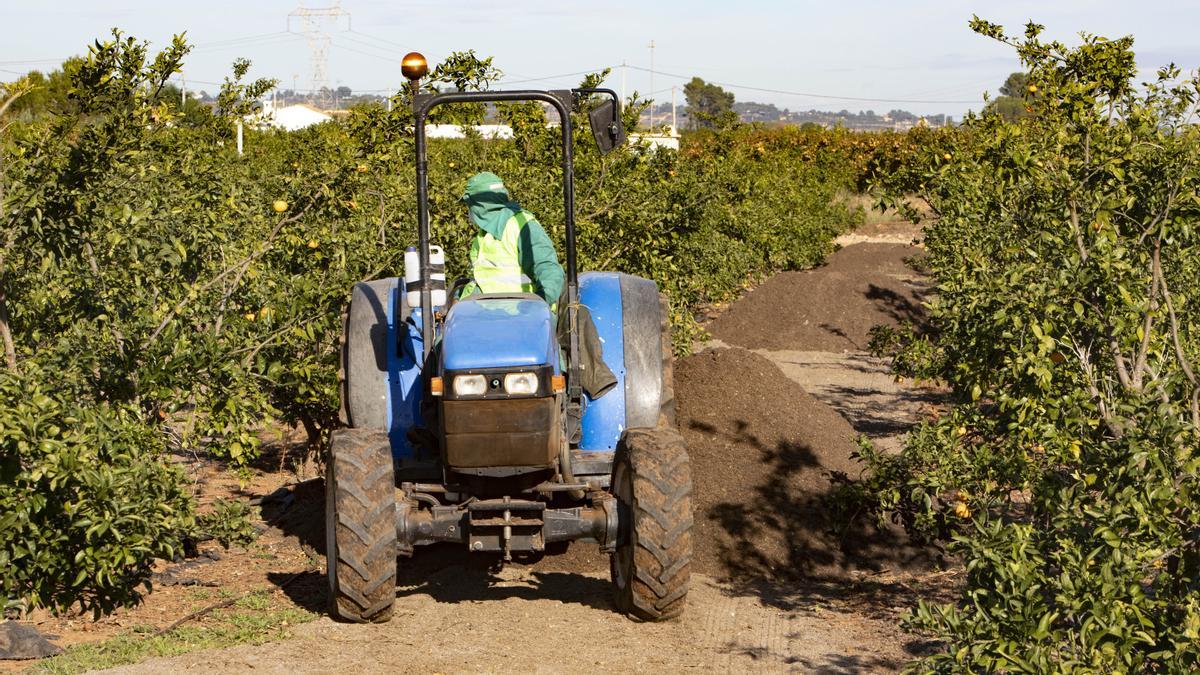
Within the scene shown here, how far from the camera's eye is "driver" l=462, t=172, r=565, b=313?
6.61m

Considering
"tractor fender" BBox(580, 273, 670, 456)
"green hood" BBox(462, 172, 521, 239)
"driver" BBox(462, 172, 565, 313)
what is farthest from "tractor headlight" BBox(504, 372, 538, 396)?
"green hood" BBox(462, 172, 521, 239)

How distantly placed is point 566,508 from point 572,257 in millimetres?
1183

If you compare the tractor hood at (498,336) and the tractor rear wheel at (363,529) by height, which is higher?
the tractor hood at (498,336)

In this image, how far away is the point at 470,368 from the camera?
5.70m

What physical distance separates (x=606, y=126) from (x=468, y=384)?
1367mm

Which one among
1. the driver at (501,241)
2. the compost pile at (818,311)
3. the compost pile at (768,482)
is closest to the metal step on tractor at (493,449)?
the driver at (501,241)

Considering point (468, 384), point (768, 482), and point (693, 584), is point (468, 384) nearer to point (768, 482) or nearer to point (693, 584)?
point (693, 584)

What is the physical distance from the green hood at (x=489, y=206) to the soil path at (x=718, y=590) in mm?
1838

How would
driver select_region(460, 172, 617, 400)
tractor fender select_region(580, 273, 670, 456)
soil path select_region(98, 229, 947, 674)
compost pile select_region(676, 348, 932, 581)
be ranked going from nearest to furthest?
soil path select_region(98, 229, 947, 674) < driver select_region(460, 172, 617, 400) < tractor fender select_region(580, 273, 670, 456) < compost pile select_region(676, 348, 932, 581)

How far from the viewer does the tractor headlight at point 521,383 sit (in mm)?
5719

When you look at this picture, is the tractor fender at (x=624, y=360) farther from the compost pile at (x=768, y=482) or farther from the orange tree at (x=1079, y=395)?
the orange tree at (x=1079, y=395)

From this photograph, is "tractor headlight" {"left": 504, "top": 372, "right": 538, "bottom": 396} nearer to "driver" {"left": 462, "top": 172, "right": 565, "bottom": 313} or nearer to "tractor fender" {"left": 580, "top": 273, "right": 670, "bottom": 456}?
"driver" {"left": 462, "top": 172, "right": 565, "bottom": 313}

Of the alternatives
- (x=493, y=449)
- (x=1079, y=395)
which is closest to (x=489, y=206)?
(x=493, y=449)

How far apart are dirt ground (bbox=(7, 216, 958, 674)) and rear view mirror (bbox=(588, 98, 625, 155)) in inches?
86.5
